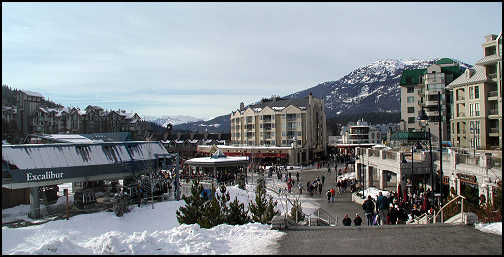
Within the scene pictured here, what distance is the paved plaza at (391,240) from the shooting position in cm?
1067

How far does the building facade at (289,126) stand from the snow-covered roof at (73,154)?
4358 cm

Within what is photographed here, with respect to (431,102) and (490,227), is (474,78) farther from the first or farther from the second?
(490,227)

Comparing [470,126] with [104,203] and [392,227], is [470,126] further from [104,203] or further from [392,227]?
[104,203]

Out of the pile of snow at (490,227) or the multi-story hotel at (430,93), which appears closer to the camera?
the pile of snow at (490,227)

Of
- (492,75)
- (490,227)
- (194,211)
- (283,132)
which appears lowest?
(194,211)

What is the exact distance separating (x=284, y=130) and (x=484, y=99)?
40.9 meters

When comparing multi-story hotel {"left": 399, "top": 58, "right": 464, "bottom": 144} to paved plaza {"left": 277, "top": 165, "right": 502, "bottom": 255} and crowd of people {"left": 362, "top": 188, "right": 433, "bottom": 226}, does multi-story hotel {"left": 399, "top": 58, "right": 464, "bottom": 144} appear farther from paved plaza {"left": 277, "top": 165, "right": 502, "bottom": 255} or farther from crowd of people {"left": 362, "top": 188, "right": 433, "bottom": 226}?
paved plaza {"left": 277, "top": 165, "right": 502, "bottom": 255}

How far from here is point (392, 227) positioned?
13742 millimetres

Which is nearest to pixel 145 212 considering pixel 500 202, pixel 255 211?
pixel 255 211

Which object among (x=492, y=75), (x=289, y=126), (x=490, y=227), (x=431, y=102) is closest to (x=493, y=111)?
(x=492, y=75)

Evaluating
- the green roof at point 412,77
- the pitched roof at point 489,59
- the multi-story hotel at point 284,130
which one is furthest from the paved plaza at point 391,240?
the green roof at point 412,77

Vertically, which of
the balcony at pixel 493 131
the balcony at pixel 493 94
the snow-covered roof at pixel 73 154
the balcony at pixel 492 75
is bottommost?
the snow-covered roof at pixel 73 154

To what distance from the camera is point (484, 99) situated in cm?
4106

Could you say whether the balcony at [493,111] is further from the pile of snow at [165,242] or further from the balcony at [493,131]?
the pile of snow at [165,242]
